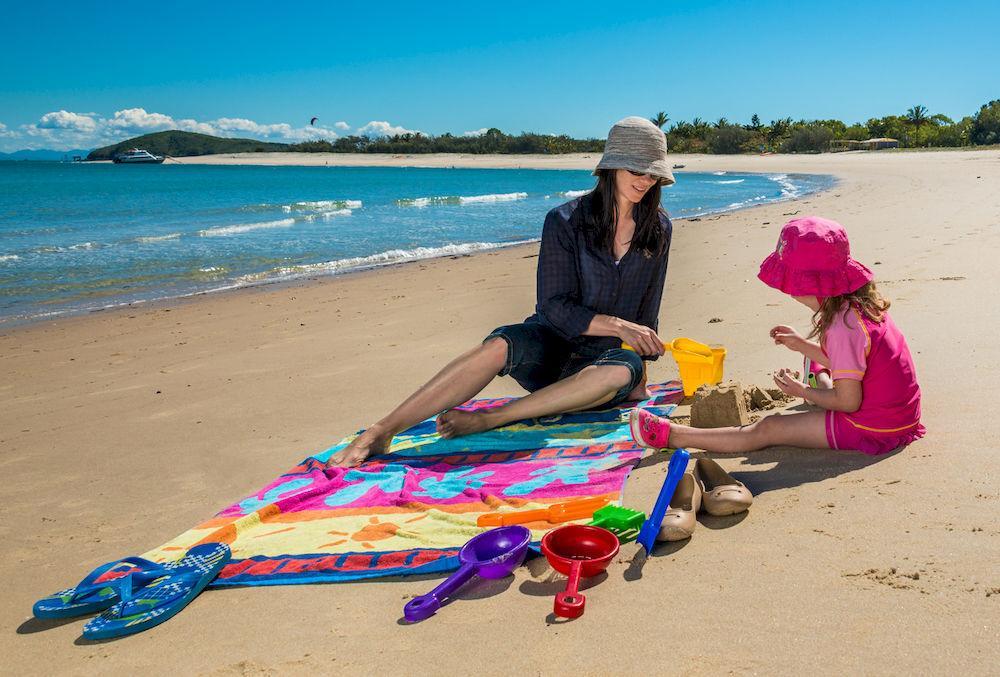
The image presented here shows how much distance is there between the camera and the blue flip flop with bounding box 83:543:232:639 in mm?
2402

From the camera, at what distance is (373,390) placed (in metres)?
5.30

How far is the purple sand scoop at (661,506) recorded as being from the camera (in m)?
2.51

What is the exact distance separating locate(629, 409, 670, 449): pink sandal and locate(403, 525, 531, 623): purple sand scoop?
0.94m

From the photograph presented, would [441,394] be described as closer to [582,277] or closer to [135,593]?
[582,277]

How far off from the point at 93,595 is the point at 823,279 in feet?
9.72

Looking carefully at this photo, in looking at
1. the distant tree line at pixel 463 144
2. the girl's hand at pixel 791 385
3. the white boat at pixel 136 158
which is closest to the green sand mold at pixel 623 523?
the girl's hand at pixel 791 385

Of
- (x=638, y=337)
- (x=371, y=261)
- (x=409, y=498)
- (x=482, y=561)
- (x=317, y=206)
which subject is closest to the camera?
(x=482, y=561)

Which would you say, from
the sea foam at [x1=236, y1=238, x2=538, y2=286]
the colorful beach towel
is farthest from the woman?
the sea foam at [x1=236, y1=238, x2=538, y2=286]

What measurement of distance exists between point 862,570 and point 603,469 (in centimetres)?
130

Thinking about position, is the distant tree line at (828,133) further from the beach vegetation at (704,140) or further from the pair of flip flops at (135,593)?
the pair of flip flops at (135,593)

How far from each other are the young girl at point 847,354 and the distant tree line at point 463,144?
109141 millimetres

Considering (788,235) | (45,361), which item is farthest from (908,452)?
(45,361)

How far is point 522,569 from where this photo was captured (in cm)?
256

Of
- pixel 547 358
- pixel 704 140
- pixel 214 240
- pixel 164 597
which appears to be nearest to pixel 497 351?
pixel 547 358
